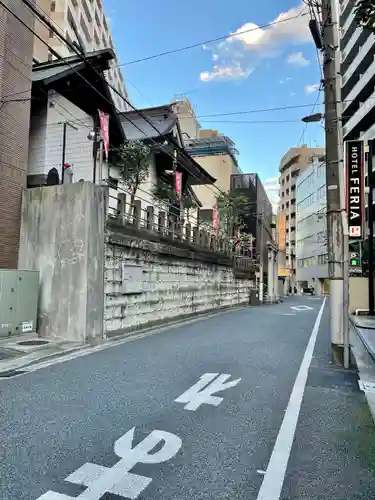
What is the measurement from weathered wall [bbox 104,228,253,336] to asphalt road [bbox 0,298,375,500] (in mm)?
3776

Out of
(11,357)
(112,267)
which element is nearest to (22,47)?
(112,267)

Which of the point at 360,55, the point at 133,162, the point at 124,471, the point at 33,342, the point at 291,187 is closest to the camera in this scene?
the point at 124,471

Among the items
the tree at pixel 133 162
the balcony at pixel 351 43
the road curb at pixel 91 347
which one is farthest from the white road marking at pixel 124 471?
the balcony at pixel 351 43

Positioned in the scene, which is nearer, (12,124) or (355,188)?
(355,188)

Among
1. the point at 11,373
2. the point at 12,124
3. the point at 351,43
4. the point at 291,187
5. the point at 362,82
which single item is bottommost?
the point at 11,373

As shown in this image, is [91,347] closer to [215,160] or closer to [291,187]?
[215,160]

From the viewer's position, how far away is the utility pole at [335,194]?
784 centimetres

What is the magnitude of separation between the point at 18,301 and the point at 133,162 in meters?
7.86

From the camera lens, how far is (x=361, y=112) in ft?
140

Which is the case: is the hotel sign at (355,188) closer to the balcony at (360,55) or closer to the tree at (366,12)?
the tree at (366,12)

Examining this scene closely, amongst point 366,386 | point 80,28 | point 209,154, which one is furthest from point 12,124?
point 80,28

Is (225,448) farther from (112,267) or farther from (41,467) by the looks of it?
(112,267)

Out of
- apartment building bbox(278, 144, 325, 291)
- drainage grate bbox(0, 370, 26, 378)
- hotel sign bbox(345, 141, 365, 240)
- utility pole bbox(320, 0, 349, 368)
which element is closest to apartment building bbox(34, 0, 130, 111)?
utility pole bbox(320, 0, 349, 368)

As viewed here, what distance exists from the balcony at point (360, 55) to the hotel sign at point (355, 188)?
38.2 metres
